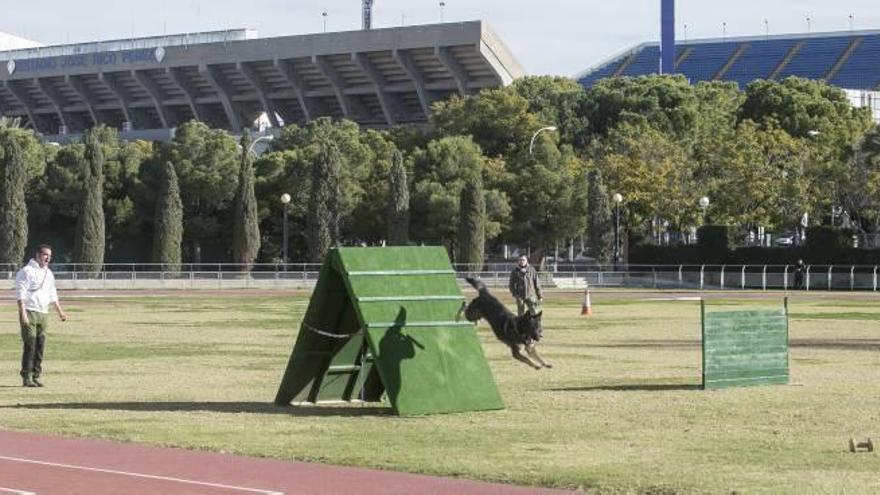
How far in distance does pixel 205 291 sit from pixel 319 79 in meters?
63.9

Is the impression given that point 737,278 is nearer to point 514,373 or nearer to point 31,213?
point 31,213

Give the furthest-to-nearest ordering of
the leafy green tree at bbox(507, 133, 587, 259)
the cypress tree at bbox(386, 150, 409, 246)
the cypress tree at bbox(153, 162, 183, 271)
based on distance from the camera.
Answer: the leafy green tree at bbox(507, 133, 587, 259)
the cypress tree at bbox(386, 150, 409, 246)
the cypress tree at bbox(153, 162, 183, 271)

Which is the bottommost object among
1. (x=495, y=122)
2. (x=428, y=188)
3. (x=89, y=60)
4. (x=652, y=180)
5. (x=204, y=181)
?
(x=428, y=188)

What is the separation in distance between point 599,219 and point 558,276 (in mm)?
7729

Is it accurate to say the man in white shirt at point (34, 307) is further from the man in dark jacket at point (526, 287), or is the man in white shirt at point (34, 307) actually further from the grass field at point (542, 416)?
the man in dark jacket at point (526, 287)

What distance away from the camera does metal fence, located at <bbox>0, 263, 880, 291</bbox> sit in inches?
3120

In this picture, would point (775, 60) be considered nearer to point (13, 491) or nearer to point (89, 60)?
point (89, 60)

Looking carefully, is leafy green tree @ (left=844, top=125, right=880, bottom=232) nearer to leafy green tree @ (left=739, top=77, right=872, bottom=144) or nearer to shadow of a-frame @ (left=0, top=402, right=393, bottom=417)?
leafy green tree @ (left=739, top=77, right=872, bottom=144)

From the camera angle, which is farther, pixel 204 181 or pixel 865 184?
pixel 204 181

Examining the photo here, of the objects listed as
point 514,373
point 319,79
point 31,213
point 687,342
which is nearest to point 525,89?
point 319,79

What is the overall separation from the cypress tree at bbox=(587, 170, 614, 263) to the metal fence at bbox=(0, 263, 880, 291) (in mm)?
2315

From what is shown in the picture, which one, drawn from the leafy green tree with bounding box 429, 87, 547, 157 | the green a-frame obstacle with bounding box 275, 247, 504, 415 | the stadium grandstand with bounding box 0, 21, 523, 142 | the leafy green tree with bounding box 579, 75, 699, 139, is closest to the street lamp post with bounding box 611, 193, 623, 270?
the leafy green tree with bounding box 429, 87, 547, 157

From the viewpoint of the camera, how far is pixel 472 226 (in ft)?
287

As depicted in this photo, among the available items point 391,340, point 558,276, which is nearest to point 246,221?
point 558,276
